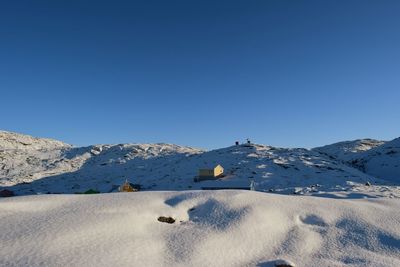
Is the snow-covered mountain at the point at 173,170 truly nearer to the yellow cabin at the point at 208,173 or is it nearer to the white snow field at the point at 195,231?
the yellow cabin at the point at 208,173

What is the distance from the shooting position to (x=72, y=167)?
49.6 m

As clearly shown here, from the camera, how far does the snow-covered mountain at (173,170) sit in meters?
29.9

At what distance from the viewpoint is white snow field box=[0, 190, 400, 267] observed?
5.64 meters

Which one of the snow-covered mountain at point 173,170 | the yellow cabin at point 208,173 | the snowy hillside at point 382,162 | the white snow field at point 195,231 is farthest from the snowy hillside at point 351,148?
the white snow field at point 195,231

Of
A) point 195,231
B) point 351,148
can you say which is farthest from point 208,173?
point 351,148

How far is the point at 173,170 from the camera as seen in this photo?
38.2 metres

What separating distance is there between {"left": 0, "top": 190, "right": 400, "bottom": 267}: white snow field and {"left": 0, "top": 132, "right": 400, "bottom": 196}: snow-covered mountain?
1396cm

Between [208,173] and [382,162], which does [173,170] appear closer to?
[208,173]

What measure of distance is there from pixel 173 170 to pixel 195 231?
31.5 metres

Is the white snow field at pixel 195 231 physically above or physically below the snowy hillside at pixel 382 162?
below

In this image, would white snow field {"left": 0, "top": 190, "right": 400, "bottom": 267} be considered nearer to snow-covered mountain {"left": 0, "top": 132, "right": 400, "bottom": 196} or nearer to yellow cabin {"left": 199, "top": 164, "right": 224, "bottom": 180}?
snow-covered mountain {"left": 0, "top": 132, "right": 400, "bottom": 196}

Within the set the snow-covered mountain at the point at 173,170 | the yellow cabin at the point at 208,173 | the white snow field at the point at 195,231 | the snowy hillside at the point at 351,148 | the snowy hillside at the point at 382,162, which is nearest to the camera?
the white snow field at the point at 195,231

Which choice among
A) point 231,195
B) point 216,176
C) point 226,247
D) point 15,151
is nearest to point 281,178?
point 216,176

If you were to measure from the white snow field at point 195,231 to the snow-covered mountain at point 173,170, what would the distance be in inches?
549
